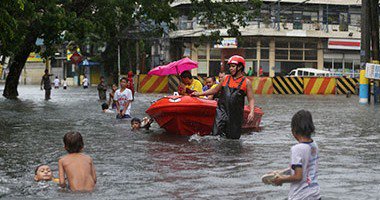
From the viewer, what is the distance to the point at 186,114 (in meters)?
14.8

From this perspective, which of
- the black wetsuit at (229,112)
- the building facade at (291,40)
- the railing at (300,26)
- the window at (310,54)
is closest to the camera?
the black wetsuit at (229,112)

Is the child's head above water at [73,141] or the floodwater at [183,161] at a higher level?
the child's head above water at [73,141]

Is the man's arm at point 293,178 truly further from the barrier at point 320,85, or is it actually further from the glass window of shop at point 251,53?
the glass window of shop at point 251,53

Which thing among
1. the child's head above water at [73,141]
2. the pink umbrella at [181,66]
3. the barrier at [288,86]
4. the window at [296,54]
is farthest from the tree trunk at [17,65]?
the window at [296,54]

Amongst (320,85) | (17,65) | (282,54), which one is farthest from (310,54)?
(17,65)

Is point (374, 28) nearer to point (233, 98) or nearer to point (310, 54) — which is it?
point (233, 98)

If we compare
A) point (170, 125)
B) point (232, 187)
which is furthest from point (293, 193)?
point (170, 125)

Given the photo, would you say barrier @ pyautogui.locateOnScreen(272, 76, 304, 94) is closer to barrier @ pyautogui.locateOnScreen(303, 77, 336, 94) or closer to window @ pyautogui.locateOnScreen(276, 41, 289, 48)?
barrier @ pyautogui.locateOnScreen(303, 77, 336, 94)

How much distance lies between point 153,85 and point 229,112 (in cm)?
3672

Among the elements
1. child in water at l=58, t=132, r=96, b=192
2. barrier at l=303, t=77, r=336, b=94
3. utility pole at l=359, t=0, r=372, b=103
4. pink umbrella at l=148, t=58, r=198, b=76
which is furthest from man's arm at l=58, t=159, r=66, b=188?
barrier at l=303, t=77, r=336, b=94

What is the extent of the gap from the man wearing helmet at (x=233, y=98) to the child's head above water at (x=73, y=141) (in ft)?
17.5

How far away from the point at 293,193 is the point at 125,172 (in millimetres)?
4677

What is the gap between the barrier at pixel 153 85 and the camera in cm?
4938

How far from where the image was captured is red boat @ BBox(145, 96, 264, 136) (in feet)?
47.9
